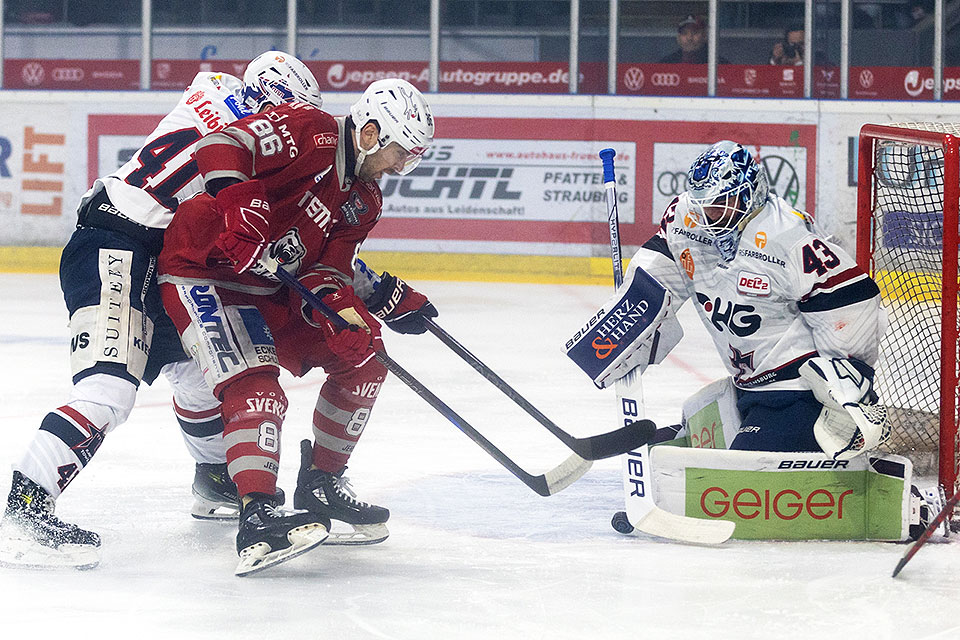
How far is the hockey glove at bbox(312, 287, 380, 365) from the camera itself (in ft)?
7.99

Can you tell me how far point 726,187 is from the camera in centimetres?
267

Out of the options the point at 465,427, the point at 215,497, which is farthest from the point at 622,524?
the point at 215,497

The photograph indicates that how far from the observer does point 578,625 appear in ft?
6.96

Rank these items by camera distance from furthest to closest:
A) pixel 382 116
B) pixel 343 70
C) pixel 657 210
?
pixel 343 70, pixel 657 210, pixel 382 116

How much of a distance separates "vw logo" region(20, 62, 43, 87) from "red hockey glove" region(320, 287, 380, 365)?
6.93 metres

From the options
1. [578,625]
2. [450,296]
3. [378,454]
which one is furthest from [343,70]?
[578,625]

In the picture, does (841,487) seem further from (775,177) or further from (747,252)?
(775,177)

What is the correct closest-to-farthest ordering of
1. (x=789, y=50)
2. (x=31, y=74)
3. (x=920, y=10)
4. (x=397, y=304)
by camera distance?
(x=397, y=304)
(x=789, y=50)
(x=920, y=10)
(x=31, y=74)

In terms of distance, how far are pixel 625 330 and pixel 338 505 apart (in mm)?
765

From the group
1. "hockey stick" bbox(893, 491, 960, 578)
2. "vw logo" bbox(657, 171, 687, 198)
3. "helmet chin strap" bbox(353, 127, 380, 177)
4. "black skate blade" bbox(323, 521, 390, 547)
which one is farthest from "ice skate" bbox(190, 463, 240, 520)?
"vw logo" bbox(657, 171, 687, 198)

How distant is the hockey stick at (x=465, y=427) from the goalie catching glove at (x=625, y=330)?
0.97 feet

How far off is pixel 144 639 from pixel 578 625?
0.70 m

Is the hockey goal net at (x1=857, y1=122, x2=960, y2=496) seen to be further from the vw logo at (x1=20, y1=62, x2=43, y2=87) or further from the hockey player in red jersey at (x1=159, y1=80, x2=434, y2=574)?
the vw logo at (x1=20, y1=62, x2=43, y2=87)

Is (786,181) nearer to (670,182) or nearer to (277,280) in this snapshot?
(670,182)
